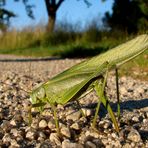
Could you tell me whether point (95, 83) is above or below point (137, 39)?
below

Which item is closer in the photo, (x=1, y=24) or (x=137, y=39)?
(x=137, y=39)

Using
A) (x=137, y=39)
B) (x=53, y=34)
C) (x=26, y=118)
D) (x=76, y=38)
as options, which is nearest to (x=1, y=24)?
(x=76, y=38)

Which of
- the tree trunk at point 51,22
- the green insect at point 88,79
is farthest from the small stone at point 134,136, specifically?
the tree trunk at point 51,22

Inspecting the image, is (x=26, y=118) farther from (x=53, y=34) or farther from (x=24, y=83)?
(x=53, y=34)

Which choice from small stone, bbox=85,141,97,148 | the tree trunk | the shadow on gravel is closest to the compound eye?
small stone, bbox=85,141,97,148

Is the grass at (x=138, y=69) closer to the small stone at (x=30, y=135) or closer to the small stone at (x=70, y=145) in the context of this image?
the small stone at (x=30, y=135)

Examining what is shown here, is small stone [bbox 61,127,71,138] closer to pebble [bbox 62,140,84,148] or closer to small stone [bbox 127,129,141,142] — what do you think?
pebble [bbox 62,140,84,148]

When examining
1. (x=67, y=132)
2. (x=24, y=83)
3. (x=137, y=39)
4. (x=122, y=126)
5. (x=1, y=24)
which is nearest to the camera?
(x=137, y=39)
